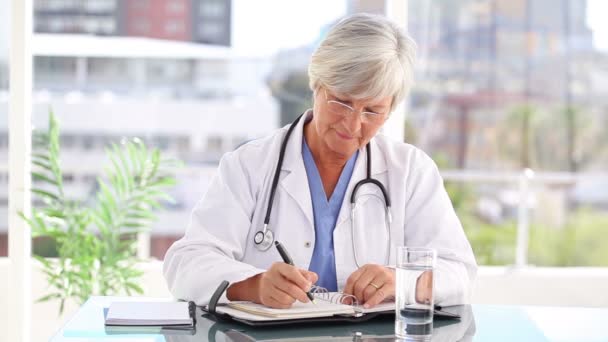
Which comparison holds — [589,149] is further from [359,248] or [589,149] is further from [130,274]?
[359,248]

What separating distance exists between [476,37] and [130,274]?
235 centimetres

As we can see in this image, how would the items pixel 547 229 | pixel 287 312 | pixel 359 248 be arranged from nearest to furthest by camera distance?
pixel 287 312 < pixel 359 248 < pixel 547 229

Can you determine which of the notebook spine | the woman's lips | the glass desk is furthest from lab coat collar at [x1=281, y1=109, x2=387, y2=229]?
the glass desk

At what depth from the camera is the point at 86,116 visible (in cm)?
441

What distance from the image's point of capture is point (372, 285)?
1.85 metres

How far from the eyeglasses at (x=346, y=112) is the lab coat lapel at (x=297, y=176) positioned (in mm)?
172

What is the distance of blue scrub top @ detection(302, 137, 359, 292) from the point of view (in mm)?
2154

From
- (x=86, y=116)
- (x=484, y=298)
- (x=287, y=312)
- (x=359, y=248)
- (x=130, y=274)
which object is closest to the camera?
(x=287, y=312)

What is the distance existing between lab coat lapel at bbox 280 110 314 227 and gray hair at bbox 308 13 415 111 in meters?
0.20

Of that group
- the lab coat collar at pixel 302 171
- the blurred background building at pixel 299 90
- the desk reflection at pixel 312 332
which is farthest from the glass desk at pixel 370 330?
the blurred background building at pixel 299 90

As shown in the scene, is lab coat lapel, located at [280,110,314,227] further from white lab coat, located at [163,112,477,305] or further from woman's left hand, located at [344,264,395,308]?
woman's left hand, located at [344,264,395,308]

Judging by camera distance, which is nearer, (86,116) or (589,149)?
(86,116)

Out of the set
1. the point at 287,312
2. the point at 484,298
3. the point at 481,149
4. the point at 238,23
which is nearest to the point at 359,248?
the point at 287,312

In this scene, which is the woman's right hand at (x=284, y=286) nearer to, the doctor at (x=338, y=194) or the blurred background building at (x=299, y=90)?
the doctor at (x=338, y=194)
